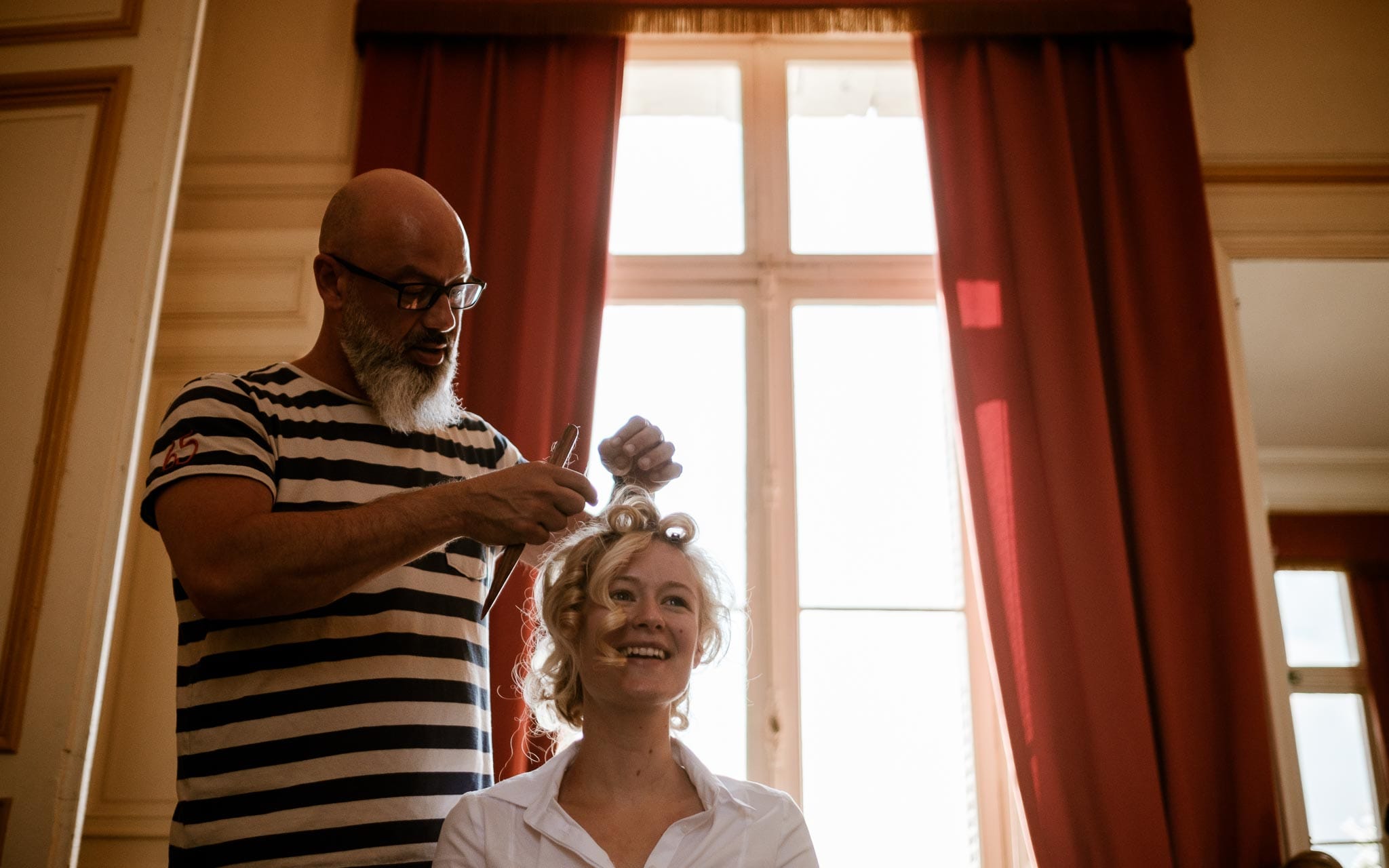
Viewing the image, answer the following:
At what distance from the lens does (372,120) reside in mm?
3223

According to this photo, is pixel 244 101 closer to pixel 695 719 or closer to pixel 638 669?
pixel 695 719

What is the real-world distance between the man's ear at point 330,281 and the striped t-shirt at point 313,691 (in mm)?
171

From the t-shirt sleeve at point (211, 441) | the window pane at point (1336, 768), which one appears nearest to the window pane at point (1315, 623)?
the window pane at point (1336, 768)

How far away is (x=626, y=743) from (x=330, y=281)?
0.84 m

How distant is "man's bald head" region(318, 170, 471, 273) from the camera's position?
5.52 ft

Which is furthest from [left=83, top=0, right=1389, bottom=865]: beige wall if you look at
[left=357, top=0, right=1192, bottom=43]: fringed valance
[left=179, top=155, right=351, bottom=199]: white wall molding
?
[left=357, top=0, right=1192, bottom=43]: fringed valance

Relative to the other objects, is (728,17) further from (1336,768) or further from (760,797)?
(1336,768)

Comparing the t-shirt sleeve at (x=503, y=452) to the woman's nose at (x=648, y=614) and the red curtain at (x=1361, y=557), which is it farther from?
the red curtain at (x=1361, y=557)

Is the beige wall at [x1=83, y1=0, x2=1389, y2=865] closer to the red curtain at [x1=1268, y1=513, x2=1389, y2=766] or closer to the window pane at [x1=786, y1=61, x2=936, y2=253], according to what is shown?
the window pane at [x1=786, y1=61, x2=936, y2=253]

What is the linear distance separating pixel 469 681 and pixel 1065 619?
175 centimetres

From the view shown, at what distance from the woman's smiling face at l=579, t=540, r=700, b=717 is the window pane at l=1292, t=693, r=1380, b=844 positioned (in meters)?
3.33

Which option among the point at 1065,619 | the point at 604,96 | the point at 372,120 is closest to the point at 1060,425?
the point at 1065,619

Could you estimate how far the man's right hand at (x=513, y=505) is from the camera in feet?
4.56

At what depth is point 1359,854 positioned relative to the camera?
158 inches
